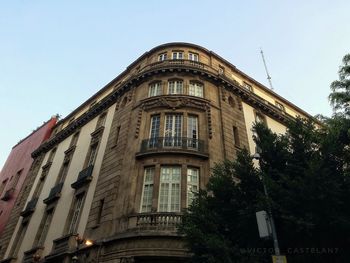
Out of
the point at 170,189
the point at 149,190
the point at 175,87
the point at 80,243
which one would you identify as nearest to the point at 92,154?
the point at 175,87

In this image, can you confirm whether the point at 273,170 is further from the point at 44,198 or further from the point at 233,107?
the point at 44,198

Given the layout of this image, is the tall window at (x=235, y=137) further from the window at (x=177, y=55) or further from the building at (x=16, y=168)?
the building at (x=16, y=168)

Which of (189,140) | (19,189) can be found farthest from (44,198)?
(189,140)

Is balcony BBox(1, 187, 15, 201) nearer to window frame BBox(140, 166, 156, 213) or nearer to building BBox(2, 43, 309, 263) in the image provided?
building BBox(2, 43, 309, 263)

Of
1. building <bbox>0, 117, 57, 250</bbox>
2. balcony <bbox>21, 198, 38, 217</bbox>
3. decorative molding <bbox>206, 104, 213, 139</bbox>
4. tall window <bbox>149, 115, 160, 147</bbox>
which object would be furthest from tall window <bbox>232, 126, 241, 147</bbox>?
building <bbox>0, 117, 57, 250</bbox>

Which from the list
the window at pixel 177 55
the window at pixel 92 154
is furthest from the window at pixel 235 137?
the window at pixel 92 154

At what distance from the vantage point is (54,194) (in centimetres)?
2186

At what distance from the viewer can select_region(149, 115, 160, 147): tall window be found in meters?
17.8

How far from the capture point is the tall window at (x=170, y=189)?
601 inches

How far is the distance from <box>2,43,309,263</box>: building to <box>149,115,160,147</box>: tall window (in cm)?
6

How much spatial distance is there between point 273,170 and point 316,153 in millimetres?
1624

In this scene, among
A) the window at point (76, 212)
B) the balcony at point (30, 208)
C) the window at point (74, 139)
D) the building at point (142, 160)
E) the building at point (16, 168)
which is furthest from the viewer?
the building at point (16, 168)

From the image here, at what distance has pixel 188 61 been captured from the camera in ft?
73.5

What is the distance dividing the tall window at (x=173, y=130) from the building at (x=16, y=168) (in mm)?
18062
